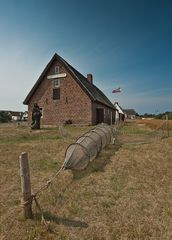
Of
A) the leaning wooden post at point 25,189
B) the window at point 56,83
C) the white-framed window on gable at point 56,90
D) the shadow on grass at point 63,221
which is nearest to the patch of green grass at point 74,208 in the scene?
the shadow on grass at point 63,221

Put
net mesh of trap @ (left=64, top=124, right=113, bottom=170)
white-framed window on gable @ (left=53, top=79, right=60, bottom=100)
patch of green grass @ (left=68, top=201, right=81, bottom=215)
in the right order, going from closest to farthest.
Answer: patch of green grass @ (left=68, top=201, right=81, bottom=215), net mesh of trap @ (left=64, top=124, right=113, bottom=170), white-framed window on gable @ (left=53, top=79, right=60, bottom=100)

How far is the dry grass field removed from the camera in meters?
3.30

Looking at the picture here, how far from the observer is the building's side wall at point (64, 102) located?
73.4 feet

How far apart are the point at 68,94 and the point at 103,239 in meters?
20.9

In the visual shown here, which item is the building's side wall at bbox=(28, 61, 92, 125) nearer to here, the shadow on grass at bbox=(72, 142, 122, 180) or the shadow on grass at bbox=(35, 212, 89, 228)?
the shadow on grass at bbox=(72, 142, 122, 180)

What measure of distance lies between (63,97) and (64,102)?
2.05ft

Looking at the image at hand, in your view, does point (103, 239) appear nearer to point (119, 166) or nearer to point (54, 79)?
point (119, 166)

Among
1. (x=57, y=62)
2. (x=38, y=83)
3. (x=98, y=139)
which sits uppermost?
(x=57, y=62)

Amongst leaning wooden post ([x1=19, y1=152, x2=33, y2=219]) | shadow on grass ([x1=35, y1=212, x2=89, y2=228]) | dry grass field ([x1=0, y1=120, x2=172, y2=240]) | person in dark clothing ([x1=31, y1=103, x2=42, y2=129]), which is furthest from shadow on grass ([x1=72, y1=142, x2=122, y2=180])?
person in dark clothing ([x1=31, y1=103, x2=42, y2=129])

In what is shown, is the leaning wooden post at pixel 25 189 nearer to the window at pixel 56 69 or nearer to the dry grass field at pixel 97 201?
the dry grass field at pixel 97 201

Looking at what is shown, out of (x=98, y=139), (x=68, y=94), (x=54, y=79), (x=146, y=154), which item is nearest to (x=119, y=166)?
(x=98, y=139)

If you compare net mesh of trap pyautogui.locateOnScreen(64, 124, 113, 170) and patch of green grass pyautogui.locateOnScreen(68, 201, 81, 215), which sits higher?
net mesh of trap pyautogui.locateOnScreen(64, 124, 113, 170)

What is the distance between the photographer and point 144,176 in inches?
231

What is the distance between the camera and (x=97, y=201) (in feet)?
14.2
